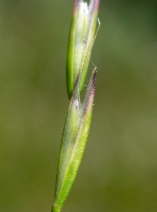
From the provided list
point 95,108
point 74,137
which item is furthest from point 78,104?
point 95,108

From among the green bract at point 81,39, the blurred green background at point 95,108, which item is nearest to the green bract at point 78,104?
the green bract at point 81,39

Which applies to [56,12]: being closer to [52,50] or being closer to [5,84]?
[52,50]

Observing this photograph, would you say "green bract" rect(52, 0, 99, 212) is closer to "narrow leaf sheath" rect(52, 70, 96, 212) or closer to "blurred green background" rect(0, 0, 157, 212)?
"narrow leaf sheath" rect(52, 70, 96, 212)

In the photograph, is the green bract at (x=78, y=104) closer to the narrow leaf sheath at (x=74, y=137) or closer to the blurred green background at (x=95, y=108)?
the narrow leaf sheath at (x=74, y=137)

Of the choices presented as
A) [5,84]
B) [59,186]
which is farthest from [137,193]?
[59,186]

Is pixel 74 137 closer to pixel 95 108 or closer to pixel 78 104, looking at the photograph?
pixel 78 104

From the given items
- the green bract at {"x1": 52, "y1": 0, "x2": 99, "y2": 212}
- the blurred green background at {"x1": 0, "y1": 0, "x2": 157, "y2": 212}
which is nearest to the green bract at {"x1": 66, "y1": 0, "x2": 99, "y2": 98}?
the green bract at {"x1": 52, "y1": 0, "x2": 99, "y2": 212}
